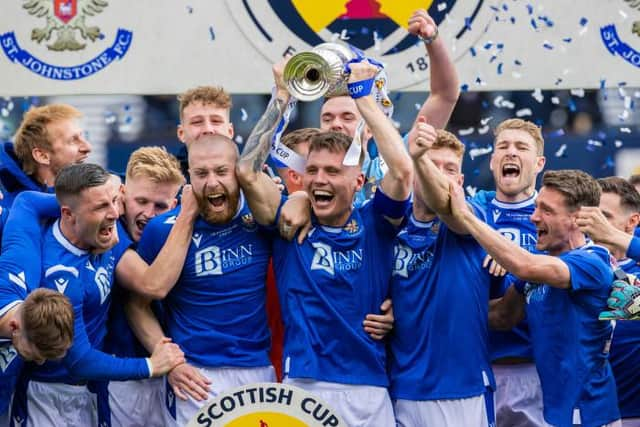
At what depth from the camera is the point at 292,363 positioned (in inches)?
218

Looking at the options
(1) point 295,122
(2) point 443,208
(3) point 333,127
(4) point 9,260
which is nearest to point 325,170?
(2) point 443,208

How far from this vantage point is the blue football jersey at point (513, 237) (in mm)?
6070

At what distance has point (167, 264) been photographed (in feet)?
18.2

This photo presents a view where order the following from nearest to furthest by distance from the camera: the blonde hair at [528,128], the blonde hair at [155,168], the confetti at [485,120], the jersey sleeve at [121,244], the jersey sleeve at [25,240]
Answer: the jersey sleeve at [25,240] < the jersey sleeve at [121,244] < the blonde hair at [155,168] < the blonde hair at [528,128] < the confetti at [485,120]

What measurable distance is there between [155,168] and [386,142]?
1.36 metres

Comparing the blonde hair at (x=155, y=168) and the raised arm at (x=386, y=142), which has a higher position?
the blonde hair at (x=155, y=168)

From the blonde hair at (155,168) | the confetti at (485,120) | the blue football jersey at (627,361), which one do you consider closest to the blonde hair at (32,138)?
the blonde hair at (155,168)

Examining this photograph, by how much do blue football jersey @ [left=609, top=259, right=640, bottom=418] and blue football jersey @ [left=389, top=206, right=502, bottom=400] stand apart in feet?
2.66

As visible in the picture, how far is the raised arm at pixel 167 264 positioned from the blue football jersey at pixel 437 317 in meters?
0.97

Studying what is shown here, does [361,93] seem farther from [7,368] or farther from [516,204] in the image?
[7,368]

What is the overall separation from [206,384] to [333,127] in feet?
5.50

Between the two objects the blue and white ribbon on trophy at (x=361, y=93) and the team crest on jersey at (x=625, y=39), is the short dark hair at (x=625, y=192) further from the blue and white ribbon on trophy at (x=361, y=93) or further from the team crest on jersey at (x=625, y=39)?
the team crest on jersey at (x=625, y=39)

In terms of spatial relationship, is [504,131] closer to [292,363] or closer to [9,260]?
[292,363]

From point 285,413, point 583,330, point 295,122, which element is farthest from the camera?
point 295,122
